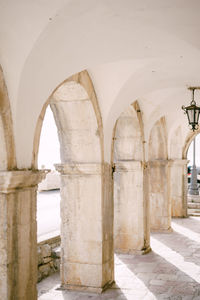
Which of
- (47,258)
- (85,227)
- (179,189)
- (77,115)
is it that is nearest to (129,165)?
(85,227)

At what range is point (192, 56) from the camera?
15.1 ft

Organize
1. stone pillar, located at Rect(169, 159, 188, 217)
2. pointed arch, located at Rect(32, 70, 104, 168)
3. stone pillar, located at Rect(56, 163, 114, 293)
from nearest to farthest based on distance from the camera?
pointed arch, located at Rect(32, 70, 104, 168) < stone pillar, located at Rect(56, 163, 114, 293) < stone pillar, located at Rect(169, 159, 188, 217)

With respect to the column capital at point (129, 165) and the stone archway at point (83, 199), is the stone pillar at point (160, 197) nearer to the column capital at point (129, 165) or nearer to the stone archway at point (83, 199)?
the column capital at point (129, 165)

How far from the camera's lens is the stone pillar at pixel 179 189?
1262cm

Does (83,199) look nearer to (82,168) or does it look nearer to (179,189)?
(82,168)

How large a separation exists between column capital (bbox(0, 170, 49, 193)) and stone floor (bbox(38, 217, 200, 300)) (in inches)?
102

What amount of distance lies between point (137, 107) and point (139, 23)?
13.8 ft

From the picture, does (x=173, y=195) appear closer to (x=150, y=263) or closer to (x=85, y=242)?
(x=150, y=263)

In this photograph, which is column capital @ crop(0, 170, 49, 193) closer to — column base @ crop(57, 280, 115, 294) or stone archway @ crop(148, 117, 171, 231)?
column base @ crop(57, 280, 115, 294)

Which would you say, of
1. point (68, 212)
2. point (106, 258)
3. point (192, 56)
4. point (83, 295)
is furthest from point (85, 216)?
point (192, 56)

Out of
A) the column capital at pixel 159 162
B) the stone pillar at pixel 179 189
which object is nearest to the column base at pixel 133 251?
the column capital at pixel 159 162

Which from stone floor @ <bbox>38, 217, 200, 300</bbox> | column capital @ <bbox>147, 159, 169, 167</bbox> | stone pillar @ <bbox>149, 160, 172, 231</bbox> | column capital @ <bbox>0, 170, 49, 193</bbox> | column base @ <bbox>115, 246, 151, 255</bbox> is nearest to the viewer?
column capital @ <bbox>0, 170, 49, 193</bbox>

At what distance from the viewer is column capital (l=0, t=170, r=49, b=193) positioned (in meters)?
3.37

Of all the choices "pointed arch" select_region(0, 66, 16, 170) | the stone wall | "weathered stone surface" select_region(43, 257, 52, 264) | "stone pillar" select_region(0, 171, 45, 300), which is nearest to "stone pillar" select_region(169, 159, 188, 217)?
the stone wall
